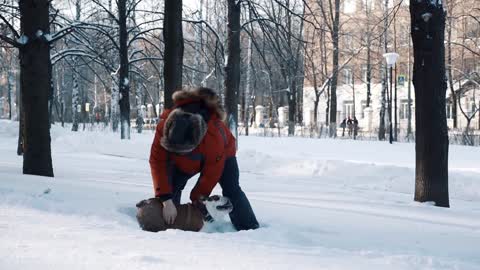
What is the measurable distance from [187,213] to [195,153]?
1.64 ft

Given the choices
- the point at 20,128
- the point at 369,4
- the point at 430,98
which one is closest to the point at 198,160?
the point at 430,98

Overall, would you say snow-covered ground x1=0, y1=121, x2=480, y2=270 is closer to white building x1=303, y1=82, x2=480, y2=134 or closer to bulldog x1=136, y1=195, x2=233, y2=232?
bulldog x1=136, y1=195, x2=233, y2=232

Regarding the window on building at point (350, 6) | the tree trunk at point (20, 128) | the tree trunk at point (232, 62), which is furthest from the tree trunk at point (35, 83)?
the window on building at point (350, 6)

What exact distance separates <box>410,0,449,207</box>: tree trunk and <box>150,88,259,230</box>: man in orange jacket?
3809mm

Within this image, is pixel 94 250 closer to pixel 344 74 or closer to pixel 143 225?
pixel 143 225

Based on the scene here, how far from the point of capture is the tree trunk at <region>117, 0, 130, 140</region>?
2291cm

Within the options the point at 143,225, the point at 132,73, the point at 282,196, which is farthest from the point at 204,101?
the point at 132,73

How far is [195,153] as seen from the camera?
15.7 feet

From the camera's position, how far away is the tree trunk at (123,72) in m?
22.9

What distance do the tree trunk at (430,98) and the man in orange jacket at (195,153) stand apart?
12.5 ft

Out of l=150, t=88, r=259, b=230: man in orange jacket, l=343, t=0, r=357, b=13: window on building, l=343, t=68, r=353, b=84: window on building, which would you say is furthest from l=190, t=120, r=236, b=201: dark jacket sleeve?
l=343, t=68, r=353, b=84: window on building

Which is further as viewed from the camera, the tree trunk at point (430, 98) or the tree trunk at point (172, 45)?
the tree trunk at point (172, 45)

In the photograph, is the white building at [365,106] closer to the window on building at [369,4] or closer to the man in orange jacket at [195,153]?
the window on building at [369,4]

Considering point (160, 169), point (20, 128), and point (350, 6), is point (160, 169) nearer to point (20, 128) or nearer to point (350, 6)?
point (20, 128)
